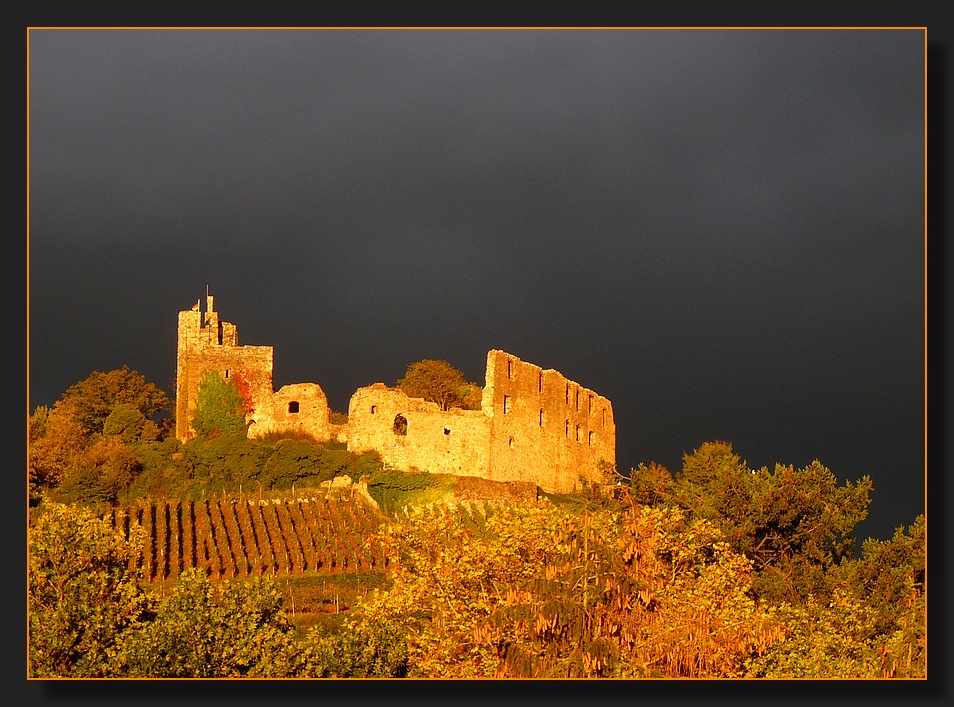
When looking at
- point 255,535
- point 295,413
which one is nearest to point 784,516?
point 255,535

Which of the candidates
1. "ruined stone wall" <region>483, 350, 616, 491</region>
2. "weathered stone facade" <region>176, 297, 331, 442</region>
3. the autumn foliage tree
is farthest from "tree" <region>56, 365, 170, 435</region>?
"ruined stone wall" <region>483, 350, 616, 491</region>

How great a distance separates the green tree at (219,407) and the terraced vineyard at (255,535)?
5.28 m

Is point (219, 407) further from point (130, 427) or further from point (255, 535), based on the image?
point (255, 535)

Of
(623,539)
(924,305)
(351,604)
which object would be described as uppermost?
(924,305)

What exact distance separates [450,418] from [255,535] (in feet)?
28.3

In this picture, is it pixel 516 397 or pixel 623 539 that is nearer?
pixel 623 539

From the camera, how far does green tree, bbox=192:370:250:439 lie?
167ft

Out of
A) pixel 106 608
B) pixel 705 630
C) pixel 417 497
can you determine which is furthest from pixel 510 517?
pixel 417 497

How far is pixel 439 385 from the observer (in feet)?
184

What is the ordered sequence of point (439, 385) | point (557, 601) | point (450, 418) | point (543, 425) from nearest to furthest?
point (557, 601) → point (450, 418) → point (543, 425) → point (439, 385)

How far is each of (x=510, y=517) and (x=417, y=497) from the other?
1932 cm

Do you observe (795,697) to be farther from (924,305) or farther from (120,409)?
(120,409)

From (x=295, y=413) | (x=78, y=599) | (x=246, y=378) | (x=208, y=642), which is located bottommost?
(x=208, y=642)

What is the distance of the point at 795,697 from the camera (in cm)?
2050
